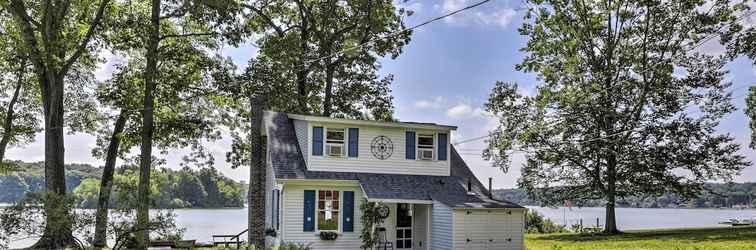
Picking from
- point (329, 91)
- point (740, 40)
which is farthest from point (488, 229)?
point (740, 40)

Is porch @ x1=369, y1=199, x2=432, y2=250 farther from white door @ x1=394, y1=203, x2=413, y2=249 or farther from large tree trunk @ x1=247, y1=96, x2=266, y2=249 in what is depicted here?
large tree trunk @ x1=247, y1=96, x2=266, y2=249

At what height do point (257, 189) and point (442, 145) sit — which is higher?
point (442, 145)

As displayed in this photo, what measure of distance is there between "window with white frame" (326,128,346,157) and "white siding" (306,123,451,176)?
15 cm

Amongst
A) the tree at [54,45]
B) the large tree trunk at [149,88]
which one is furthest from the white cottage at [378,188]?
the tree at [54,45]

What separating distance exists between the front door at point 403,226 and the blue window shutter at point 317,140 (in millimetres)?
3148

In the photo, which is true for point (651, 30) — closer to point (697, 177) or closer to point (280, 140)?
point (697, 177)

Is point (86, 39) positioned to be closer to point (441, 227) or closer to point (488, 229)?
point (441, 227)

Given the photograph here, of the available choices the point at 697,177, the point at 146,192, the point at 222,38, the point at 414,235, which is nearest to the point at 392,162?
the point at 414,235

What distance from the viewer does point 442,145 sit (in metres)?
22.5

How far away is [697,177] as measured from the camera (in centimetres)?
2833

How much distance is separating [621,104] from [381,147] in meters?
13.5

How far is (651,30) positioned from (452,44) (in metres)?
12.6

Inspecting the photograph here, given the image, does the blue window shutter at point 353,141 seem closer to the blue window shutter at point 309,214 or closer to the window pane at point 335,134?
the window pane at point 335,134

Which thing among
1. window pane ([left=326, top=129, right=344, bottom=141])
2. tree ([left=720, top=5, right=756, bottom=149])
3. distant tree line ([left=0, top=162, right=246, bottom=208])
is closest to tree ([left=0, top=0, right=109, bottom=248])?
distant tree line ([left=0, top=162, right=246, bottom=208])
